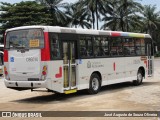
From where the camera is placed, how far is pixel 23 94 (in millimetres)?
17469

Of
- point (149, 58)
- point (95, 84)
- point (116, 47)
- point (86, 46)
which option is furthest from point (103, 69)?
point (149, 58)

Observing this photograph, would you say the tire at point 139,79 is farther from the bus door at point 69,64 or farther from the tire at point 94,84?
the bus door at point 69,64

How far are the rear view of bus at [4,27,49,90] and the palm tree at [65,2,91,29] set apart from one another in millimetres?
58343

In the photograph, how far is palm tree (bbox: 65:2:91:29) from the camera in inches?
2918

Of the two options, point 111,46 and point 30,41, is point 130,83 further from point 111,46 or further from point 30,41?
point 30,41

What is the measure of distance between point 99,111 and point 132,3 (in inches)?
2524

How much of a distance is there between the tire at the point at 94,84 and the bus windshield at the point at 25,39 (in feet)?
11.1

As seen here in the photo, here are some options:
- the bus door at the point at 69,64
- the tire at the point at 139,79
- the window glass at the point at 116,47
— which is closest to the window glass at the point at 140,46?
the tire at the point at 139,79

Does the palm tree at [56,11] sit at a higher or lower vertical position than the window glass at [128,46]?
higher

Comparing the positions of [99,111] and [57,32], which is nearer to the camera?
[99,111]

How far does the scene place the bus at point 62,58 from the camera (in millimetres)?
14508

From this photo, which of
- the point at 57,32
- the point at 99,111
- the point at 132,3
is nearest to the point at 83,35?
the point at 57,32

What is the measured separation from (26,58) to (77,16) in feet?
202

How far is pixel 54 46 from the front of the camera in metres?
14.9
